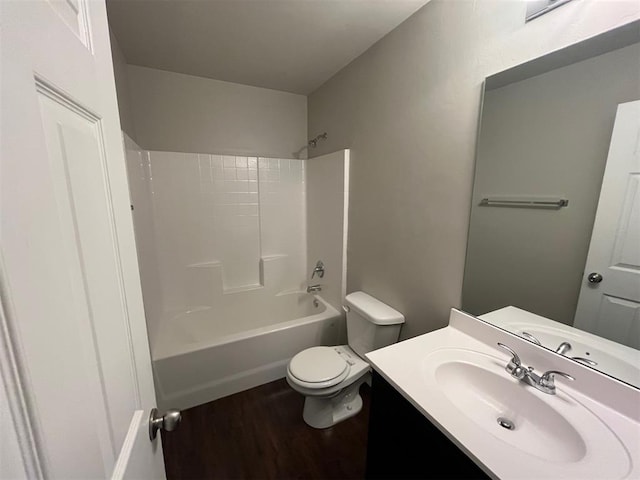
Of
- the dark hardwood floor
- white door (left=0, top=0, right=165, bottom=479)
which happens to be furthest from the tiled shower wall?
white door (left=0, top=0, right=165, bottom=479)

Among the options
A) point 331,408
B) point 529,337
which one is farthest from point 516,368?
point 331,408

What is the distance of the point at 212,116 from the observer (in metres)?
2.29

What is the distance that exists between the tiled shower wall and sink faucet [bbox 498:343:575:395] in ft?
6.65

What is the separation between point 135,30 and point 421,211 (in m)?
1.98

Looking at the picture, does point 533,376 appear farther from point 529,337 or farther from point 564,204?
point 564,204

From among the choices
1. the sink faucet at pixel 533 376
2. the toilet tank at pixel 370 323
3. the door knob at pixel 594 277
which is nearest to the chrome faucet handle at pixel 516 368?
the sink faucet at pixel 533 376

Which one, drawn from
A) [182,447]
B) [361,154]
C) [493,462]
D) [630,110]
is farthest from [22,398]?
[361,154]

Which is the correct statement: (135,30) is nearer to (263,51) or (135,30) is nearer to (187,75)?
(187,75)

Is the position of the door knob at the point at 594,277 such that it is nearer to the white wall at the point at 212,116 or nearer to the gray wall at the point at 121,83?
the gray wall at the point at 121,83

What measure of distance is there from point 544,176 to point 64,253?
1.34 m

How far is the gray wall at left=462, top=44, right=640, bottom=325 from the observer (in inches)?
32.8

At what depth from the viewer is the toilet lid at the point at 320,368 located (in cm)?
147

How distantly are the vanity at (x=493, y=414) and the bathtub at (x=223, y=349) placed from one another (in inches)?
41.0

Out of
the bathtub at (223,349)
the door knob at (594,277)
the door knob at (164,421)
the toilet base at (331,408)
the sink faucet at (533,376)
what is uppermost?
the door knob at (594,277)
